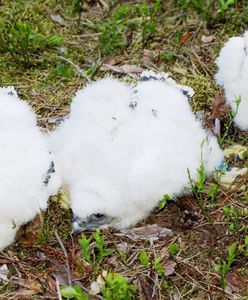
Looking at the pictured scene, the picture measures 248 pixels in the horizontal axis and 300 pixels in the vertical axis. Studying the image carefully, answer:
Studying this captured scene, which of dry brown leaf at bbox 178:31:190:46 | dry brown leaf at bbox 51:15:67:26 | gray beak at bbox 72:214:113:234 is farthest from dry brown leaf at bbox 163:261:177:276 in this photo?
dry brown leaf at bbox 51:15:67:26

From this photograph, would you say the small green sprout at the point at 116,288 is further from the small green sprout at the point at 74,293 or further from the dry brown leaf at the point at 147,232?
the dry brown leaf at the point at 147,232

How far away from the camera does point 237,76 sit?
4.96m

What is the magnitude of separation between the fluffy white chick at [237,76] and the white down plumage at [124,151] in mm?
591

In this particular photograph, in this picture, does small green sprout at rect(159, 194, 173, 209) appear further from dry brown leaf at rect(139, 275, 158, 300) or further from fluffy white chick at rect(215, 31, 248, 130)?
fluffy white chick at rect(215, 31, 248, 130)

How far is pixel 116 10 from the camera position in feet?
20.9

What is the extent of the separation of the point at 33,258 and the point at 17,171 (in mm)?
551

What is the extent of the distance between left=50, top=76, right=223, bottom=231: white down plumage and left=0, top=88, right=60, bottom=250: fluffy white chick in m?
0.21

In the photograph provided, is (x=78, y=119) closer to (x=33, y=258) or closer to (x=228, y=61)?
(x=33, y=258)

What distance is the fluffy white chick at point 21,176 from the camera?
3895mm

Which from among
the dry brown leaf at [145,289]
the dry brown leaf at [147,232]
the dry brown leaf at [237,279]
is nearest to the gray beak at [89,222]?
the dry brown leaf at [147,232]

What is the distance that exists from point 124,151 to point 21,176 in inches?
25.7

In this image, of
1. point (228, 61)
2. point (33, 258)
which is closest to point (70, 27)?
point (228, 61)

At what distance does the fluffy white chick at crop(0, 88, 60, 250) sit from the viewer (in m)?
3.89

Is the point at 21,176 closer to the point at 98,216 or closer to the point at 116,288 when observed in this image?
the point at 98,216
